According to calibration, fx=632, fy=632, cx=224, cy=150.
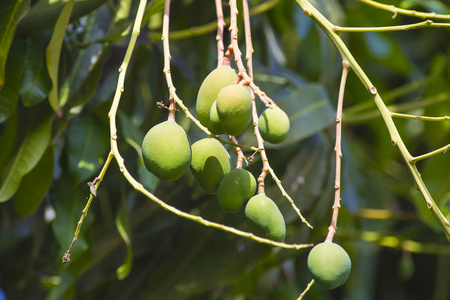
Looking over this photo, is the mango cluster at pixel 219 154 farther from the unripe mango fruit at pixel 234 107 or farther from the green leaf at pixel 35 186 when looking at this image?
the green leaf at pixel 35 186

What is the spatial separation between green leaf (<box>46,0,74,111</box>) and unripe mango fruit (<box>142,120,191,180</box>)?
1.01ft

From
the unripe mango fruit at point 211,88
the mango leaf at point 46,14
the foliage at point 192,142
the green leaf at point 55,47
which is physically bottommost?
the foliage at point 192,142

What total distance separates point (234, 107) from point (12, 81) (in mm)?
486

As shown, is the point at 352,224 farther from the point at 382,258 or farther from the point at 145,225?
the point at 145,225

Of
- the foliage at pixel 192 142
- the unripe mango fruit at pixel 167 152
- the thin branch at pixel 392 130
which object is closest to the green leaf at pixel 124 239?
the foliage at pixel 192 142

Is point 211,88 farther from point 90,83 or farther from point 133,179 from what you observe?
point 90,83

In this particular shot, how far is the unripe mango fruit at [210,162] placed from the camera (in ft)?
2.09

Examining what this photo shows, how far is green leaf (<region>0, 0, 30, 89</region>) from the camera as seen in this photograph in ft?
2.79

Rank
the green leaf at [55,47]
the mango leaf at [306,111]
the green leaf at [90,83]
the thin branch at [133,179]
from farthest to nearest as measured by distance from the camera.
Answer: the mango leaf at [306,111] → the green leaf at [90,83] → the green leaf at [55,47] → the thin branch at [133,179]

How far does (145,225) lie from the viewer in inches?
48.1

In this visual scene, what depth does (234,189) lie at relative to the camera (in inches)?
24.3

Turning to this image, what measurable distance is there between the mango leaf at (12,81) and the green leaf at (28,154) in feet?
0.16

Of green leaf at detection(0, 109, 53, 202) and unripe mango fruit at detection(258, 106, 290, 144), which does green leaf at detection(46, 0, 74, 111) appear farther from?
unripe mango fruit at detection(258, 106, 290, 144)

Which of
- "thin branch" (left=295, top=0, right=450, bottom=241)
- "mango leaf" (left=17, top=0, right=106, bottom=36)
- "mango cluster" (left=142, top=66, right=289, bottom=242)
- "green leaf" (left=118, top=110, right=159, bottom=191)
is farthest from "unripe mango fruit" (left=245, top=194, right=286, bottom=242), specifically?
"mango leaf" (left=17, top=0, right=106, bottom=36)
